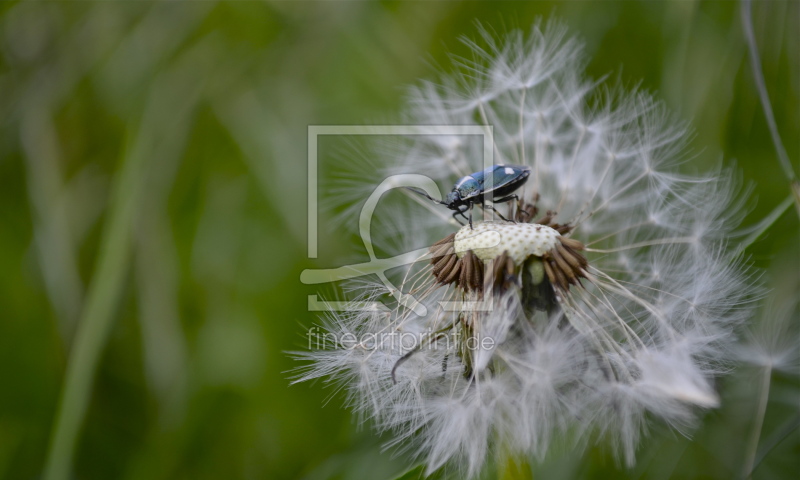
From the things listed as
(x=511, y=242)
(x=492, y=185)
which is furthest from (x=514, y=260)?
(x=492, y=185)

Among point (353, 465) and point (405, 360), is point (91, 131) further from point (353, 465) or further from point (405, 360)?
point (405, 360)

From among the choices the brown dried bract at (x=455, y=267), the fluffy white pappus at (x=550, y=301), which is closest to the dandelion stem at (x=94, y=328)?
the fluffy white pappus at (x=550, y=301)

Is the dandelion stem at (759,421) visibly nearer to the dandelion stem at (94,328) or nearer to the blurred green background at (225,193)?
the blurred green background at (225,193)

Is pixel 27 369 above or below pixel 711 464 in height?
above

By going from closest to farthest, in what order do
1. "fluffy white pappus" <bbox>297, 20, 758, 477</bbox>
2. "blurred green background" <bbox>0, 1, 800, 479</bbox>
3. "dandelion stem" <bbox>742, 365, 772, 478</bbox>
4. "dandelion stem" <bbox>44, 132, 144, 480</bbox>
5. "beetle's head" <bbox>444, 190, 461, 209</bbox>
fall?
"fluffy white pappus" <bbox>297, 20, 758, 477</bbox> → "dandelion stem" <bbox>742, 365, 772, 478</bbox> → "beetle's head" <bbox>444, 190, 461, 209</bbox> → "dandelion stem" <bbox>44, 132, 144, 480</bbox> → "blurred green background" <bbox>0, 1, 800, 479</bbox>

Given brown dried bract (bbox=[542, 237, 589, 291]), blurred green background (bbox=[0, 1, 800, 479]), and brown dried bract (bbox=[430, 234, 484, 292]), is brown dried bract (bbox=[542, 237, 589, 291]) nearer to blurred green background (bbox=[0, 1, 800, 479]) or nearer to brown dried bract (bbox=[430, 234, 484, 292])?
brown dried bract (bbox=[430, 234, 484, 292])

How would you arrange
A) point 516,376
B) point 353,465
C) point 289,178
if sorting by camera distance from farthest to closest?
point 289,178, point 353,465, point 516,376

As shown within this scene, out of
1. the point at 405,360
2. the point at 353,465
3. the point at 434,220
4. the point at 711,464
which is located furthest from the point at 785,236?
the point at 353,465

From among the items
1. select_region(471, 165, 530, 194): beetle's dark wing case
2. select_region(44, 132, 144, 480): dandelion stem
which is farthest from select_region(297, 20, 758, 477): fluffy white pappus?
select_region(44, 132, 144, 480): dandelion stem
